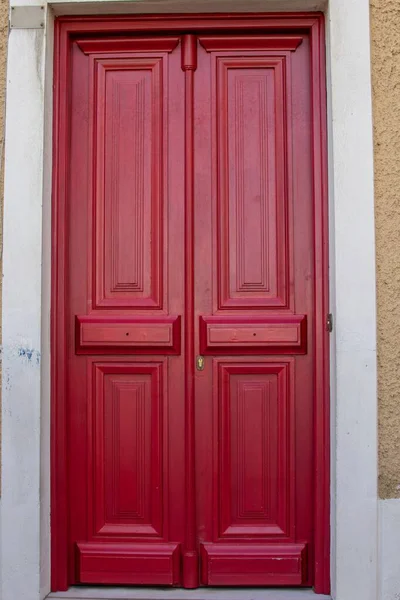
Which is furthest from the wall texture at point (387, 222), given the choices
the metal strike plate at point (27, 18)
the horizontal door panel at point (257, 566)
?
the metal strike plate at point (27, 18)

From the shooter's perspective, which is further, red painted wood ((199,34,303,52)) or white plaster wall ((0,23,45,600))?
red painted wood ((199,34,303,52))

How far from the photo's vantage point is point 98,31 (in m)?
3.36

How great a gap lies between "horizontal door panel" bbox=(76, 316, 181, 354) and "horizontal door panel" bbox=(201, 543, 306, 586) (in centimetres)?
97

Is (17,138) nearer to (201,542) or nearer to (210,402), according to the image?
(210,402)

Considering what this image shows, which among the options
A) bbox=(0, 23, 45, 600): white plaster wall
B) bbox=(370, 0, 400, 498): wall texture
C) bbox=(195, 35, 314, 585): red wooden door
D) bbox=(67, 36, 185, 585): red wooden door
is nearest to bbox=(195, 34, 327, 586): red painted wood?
bbox=(195, 35, 314, 585): red wooden door

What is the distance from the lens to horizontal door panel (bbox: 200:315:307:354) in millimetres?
3303

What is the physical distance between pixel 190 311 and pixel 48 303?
2.15 ft

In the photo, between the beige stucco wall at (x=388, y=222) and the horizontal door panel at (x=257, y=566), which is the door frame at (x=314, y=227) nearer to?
the horizontal door panel at (x=257, y=566)

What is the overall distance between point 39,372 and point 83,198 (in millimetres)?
851

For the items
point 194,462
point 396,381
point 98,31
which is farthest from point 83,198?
point 396,381

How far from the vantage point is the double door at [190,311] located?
3.31 m

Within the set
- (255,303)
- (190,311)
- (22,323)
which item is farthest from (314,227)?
(22,323)

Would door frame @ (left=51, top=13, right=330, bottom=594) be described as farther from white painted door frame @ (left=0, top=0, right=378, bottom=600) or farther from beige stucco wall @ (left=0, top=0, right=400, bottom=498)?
Answer: beige stucco wall @ (left=0, top=0, right=400, bottom=498)

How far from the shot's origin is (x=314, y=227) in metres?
3.29
